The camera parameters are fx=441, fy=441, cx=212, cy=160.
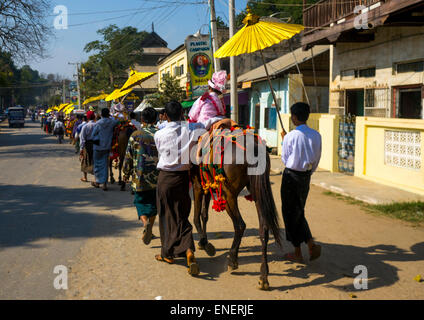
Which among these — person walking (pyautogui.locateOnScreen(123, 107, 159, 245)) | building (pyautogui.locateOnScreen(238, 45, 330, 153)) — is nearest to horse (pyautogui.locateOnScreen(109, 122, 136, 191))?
person walking (pyautogui.locateOnScreen(123, 107, 159, 245))

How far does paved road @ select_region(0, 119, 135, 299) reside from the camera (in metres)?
4.65

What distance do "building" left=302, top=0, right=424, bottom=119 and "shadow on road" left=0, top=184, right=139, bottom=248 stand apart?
7578mm

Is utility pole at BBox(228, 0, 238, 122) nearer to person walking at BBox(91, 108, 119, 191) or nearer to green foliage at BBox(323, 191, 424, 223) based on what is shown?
person walking at BBox(91, 108, 119, 191)

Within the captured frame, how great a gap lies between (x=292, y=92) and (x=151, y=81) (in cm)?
3524

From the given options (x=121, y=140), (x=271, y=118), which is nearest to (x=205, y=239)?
(x=121, y=140)

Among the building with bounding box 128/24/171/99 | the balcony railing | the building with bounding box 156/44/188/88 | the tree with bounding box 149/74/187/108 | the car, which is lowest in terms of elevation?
the car

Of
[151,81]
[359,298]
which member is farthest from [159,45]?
[359,298]

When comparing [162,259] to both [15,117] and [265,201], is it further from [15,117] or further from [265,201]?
[15,117]

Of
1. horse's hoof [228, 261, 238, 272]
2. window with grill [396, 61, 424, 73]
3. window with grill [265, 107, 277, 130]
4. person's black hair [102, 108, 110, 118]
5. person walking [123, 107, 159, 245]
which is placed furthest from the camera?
window with grill [265, 107, 277, 130]

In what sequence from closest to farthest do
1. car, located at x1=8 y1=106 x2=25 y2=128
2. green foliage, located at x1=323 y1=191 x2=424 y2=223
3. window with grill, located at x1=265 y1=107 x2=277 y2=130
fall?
green foliage, located at x1=323 y1=191 x2=424 y2=223 → window with grill, located at x1=265 y1=107 x2=277 y2=130 → car, located at x1=8 y1=106 x2=25 y2=128

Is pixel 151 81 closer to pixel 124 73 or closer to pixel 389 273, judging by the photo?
pixel 124 73

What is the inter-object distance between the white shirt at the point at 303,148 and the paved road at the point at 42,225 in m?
2.86
